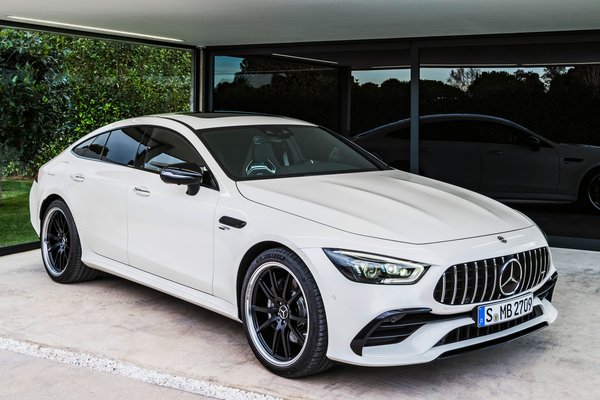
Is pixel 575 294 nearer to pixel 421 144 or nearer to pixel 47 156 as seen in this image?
pixel 421 144

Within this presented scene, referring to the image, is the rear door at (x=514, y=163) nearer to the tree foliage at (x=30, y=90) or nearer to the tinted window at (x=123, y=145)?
the tinted window at (x=123, y=145)

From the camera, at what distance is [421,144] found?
9289 millimetres

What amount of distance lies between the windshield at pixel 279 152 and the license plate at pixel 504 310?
1714mm

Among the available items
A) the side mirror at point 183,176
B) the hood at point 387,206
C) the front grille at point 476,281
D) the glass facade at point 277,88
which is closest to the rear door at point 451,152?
the glass facade at point 277,88

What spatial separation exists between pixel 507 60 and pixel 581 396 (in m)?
5.33

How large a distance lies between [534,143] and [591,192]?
83cm

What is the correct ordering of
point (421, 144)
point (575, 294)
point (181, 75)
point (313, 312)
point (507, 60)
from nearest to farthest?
point (313, 312) → point (575, 294) → point (507, 60) → point (421, 144) → point (181, 75)

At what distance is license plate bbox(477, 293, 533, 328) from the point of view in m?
4.17

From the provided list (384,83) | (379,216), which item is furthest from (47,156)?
(379,216)

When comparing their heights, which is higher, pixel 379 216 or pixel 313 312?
pixel 379 216

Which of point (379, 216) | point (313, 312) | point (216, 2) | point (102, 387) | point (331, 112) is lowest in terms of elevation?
point (102, 387)

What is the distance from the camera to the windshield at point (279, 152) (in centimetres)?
527

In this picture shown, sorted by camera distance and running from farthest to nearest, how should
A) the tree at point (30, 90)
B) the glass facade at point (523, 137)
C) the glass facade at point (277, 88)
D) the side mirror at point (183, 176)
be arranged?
1. the glass facade at point (277, 88)
2. the tree at point (30, 90)
3. the glass facade at point (523, 137)
4. the side mirror at point (183, 176)

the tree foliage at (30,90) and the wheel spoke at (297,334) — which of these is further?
the tree foliage at (30,90)
